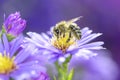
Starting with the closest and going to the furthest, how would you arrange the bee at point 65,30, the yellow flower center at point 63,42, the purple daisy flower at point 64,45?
the purple daisy flower at point 64,45, the yellow flower center at point 63,42, the bee at point 65,30

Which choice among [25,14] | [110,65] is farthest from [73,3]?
[110,65]

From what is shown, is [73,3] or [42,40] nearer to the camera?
[42,40]

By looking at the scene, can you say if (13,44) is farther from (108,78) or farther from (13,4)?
(13,4)

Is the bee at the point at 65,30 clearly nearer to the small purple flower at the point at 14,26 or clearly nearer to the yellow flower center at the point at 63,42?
the yellow flower center at the point at 63,42

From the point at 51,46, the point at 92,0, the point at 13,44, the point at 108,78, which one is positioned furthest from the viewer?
the point at 92,0

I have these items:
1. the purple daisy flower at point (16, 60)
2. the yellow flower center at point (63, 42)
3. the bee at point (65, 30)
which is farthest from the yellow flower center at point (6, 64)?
the bee at point (65, 30)

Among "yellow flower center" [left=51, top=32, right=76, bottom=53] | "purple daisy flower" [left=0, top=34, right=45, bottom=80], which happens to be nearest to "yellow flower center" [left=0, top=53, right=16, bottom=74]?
"purple daisy flower" [left=0, top=34, right=45, bottom=80]
